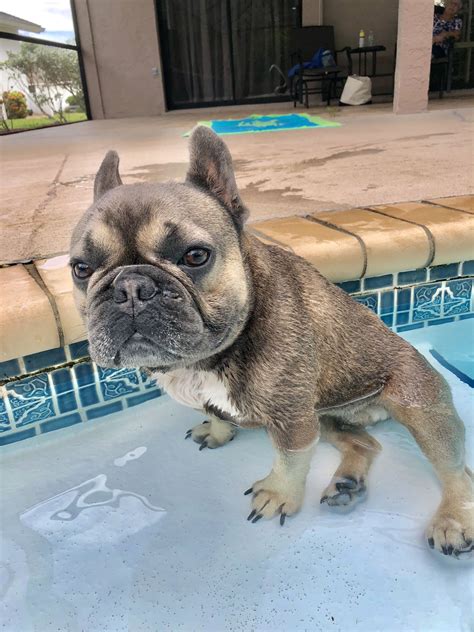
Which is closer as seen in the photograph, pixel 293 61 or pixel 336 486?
pixel 336 486

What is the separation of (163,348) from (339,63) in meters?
14.1

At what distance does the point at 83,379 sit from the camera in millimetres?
2480

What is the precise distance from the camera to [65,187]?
481 cm

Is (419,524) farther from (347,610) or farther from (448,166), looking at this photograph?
(448,166)

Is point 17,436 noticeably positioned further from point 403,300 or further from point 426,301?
point 426,301

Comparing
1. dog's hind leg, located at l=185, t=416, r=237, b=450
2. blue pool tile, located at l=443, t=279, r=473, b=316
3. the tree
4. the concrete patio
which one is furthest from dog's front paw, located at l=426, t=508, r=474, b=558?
the tree

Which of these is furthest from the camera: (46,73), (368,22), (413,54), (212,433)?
(368,22)

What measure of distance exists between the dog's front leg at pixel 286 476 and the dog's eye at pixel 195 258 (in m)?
0.59

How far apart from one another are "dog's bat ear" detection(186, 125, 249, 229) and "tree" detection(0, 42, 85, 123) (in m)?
12.2

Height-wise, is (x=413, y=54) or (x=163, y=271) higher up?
(x=413, y=54)

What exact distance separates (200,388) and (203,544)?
55 centimetres

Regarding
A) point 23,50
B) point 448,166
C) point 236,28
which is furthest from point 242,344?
point 236,28

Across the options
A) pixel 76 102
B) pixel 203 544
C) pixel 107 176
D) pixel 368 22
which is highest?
pixel 368 22

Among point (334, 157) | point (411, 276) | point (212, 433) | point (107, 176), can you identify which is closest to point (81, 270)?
point (107, 176)
